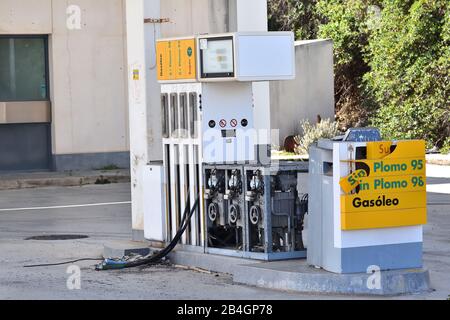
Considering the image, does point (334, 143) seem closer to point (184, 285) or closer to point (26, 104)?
point (184, 285)

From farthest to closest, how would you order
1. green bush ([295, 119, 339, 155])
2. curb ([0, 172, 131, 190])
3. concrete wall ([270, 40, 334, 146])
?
concrete wall ([270, 40, 334, 146]), green bush ([295, 119, 339, 155]), curb ([0, 172, 131, 190])

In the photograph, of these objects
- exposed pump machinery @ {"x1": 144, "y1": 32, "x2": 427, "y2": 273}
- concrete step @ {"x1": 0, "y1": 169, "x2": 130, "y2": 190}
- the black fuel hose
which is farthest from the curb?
the black fuel hose

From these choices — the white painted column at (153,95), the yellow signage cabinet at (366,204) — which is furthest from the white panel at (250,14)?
the yellow signage cabinet at (366,204)

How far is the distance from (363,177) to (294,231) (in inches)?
52.0

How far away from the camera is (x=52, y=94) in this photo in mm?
23000

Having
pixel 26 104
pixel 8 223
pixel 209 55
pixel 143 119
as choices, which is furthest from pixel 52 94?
pixel 209 55

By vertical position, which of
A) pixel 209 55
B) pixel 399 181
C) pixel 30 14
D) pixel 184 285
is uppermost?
pixel 30 14

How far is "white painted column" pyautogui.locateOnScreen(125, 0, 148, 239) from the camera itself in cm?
1236

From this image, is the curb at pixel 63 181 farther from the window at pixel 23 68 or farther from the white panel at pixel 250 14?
the white panel at pixel 250 14

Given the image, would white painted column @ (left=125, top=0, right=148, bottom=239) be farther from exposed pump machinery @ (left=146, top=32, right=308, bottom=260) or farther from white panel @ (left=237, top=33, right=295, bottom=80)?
white panel @ (left=237, top=33, right=295, bottom=80)

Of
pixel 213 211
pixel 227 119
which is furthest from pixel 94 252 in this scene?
pixel 227 119

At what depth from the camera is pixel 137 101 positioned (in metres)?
12.5

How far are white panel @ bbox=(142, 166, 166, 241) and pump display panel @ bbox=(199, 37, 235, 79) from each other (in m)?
1.43

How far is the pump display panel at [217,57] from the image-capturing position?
10.9 meters
